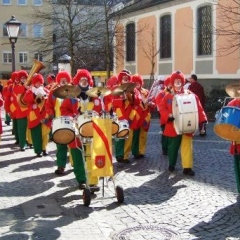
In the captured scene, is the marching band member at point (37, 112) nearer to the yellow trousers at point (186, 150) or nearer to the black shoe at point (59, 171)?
the black shoe at point (59, 171)

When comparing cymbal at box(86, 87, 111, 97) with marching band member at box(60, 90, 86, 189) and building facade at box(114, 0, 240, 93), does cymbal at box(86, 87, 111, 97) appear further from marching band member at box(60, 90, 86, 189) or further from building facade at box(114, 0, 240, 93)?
building facade at box(114, 0, 240, 93)

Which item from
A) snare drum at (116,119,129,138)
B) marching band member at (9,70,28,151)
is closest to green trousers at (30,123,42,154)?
marching band member at (9,70,28,151)

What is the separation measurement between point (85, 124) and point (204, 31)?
2084cm

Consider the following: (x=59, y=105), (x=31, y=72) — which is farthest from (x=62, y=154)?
(x=31, y=72)

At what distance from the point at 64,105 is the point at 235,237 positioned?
12.3ft

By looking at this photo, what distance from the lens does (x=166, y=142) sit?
1183 cm

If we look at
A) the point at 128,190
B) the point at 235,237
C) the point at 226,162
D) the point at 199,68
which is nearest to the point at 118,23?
the point at 199,68

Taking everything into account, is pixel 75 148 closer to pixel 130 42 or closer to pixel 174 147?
pixel 174 147

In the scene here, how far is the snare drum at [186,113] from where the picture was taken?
894 cm

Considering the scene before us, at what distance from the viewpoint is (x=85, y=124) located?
739 cm

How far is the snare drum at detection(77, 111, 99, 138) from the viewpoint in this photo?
24.2 ft

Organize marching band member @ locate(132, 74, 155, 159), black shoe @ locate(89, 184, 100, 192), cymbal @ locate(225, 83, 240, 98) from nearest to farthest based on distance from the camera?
1. cymbal @ locate(225, 83, 240, 98)
2. black shoe @ locate(89, 184, 100, 192)
3. marching band member @ locate(132, 74, 155, 159)

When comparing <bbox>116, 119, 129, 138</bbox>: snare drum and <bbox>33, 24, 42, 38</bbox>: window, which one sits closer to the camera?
<bbox>116, 119, 129, 138</bbox>: snare drum

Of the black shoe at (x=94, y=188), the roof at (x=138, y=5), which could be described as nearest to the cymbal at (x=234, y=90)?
the black shoe at (x=94, y=188)
